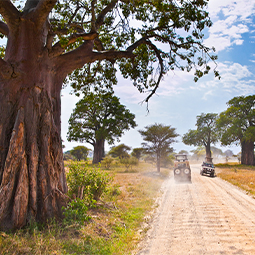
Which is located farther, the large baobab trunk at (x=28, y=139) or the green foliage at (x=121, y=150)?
the green foliage at (x=121, y=150)

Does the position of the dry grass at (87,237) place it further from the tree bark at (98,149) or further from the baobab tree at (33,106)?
the tree bark at (98,149)

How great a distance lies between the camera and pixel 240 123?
104 ft

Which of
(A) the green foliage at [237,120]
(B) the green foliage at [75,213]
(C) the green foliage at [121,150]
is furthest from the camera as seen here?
(C) the green foliage at [121,150]

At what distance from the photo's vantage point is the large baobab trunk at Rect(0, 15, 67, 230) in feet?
14.6

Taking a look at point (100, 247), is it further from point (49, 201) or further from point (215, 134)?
point (215, 134)

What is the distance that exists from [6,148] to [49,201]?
1.66 m

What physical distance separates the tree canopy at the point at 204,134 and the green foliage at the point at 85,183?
1472 inches

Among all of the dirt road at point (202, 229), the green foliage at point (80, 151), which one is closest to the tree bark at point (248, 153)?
the dirt road at point (202, 229)

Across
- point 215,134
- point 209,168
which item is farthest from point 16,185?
point 215,134

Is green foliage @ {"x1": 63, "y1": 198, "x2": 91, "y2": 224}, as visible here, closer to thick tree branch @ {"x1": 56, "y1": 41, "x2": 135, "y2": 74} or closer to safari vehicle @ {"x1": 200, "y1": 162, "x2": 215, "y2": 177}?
thick tree branch @ {"x1": 56, "y1": 41, "x2": 135, "y2": 74}

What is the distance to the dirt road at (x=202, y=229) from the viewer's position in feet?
13.4

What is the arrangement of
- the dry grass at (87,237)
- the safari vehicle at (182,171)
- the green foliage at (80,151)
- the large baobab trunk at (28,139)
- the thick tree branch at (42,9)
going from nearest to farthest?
the dry grass at (87,237)
the large baobab trunk at (28,139)
the thick tree branch at (42,9)
the safari vehicle at (182,171)
the green foliage at (80,151)

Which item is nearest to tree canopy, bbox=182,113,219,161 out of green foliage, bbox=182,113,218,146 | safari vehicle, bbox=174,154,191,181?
green foliage, bbox=182,113,218,146

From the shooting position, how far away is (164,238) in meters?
4.70
